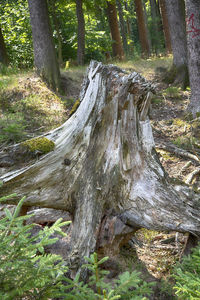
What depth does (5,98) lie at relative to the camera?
310 inches

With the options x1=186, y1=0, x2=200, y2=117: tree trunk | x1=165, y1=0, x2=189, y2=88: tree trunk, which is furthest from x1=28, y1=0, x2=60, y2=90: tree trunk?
x1=165, y1=0, x2=189, y2=88: tree trunk

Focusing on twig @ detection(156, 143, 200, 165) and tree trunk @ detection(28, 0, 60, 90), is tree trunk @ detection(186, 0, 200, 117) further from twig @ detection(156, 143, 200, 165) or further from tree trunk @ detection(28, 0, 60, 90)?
tree trunk @ detection(28, 0, 60, 90)

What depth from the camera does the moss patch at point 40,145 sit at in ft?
11.3

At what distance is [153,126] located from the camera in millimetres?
7980

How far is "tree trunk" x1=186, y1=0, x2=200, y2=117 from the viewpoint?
7.55 m

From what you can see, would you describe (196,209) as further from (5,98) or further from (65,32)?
(65,32)

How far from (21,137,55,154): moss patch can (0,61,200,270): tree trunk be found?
8 centimetres

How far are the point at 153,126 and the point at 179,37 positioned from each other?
496 cm

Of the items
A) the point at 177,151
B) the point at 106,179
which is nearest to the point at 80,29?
the point at 177,151

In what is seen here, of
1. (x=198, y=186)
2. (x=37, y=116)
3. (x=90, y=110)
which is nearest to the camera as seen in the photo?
(x=90, y=110)

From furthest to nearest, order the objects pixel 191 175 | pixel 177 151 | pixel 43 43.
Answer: pixel 43 43 → pixel 177 151 → pixel 191 175

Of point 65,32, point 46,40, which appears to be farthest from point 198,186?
point 65,32

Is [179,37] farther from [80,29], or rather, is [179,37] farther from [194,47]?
[80,29]

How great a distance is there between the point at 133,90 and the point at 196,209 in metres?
1.90
